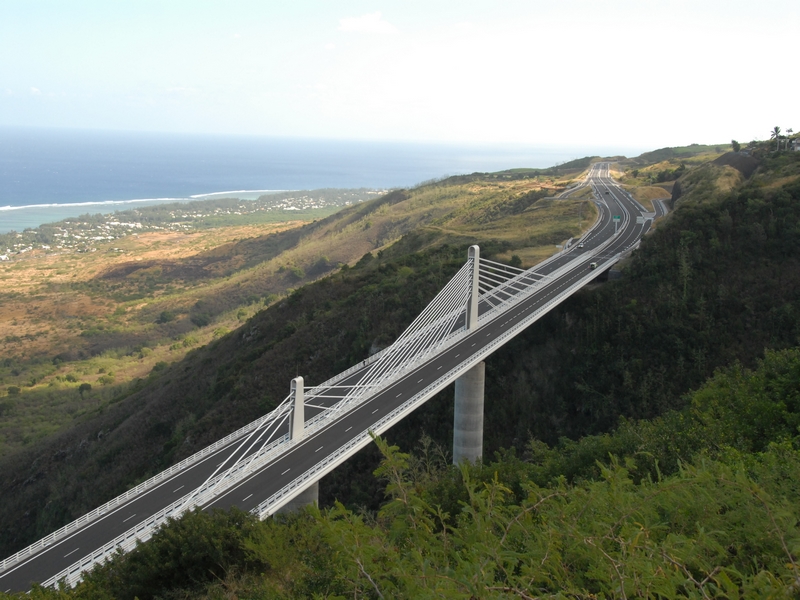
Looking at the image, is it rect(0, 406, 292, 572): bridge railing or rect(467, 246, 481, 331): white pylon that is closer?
rect(0, 406, 292, 572): bridge railing

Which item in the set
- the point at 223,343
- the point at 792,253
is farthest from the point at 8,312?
the point at 792,253

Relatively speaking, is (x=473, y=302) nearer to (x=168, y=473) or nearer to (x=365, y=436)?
(x=365, y=436)

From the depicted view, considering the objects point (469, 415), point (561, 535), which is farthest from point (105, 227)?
point (561, 535)

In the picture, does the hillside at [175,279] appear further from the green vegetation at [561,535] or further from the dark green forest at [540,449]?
the green vegetation at [561,535]

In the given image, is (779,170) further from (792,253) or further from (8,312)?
(8,312)

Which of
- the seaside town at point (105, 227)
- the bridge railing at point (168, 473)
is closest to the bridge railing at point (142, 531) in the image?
the bridge railing at point (168, 473)

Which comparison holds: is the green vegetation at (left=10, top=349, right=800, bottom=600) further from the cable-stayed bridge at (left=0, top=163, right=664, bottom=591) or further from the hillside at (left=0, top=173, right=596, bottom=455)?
the hillside at (left=0, top=173, right=596, bottom=455)

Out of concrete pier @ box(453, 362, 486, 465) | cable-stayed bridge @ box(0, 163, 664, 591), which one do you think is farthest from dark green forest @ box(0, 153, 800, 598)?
cable-stayed bridge @ box(0, 163, 664, 591)
